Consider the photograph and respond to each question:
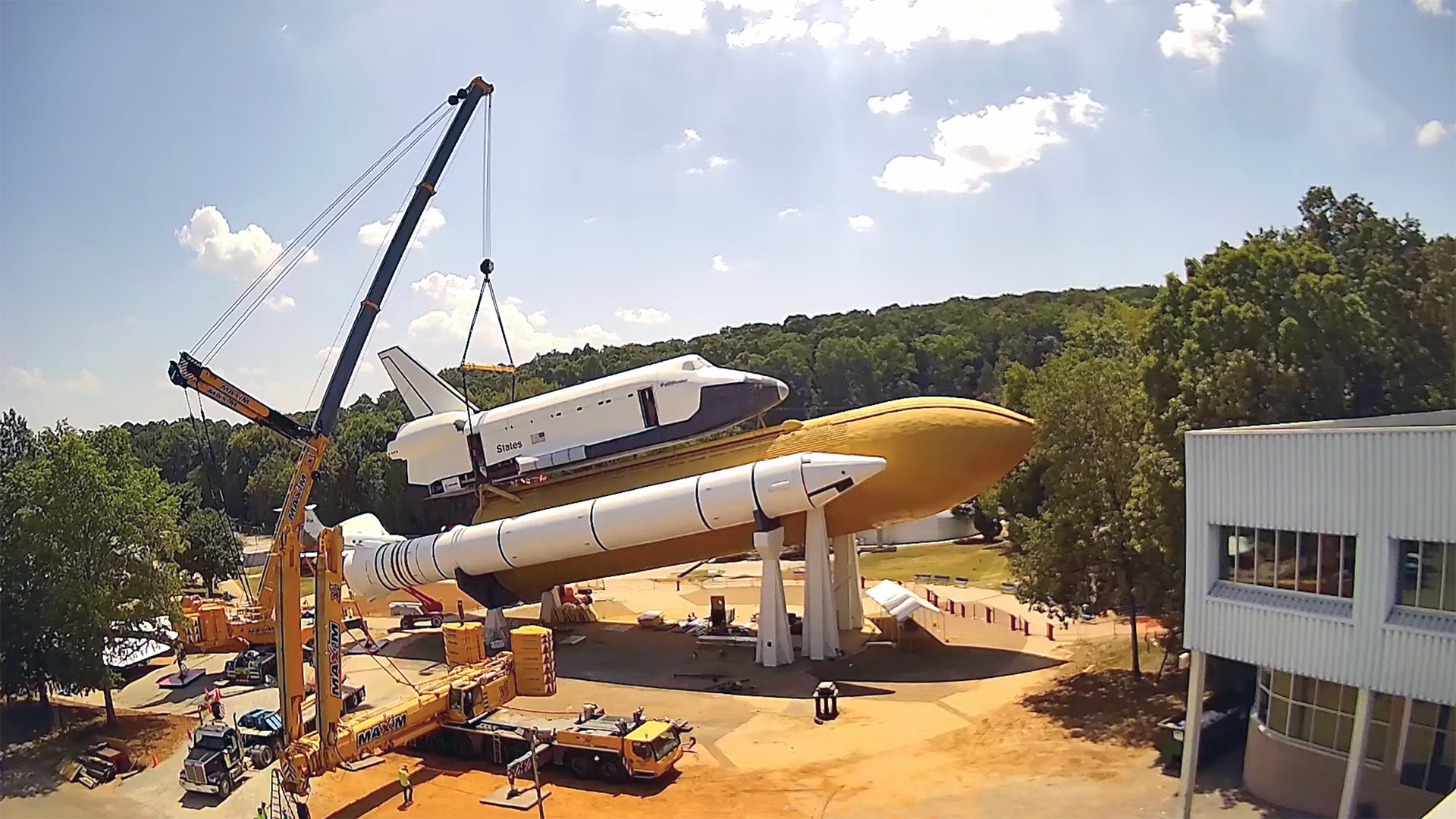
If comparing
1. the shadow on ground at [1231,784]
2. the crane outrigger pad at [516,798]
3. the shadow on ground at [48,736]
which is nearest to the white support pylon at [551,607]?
the shadow on ground at [48,736]

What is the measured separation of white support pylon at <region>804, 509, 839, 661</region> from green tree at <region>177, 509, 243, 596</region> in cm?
3439

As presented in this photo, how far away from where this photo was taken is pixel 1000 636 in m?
33.8

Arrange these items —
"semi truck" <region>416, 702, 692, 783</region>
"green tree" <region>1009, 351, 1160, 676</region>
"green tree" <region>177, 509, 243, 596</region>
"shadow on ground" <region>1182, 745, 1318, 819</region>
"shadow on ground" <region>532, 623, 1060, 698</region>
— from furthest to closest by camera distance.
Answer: "green tree" <region>177, 509, 243, 596</region>
"shadow on ground" <region>532, 623, 1060, 698</region>
"green tree" <region>1009, 351, 1160, 676</region>
"semi truck" <region>416, 702, 692, 783</region>
"shadow on ground" <region>1182, 745, 1318, 819</region>

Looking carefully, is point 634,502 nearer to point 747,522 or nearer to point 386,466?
point 747,522

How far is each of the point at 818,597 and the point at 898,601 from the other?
3.29 m

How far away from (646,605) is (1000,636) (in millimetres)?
17611

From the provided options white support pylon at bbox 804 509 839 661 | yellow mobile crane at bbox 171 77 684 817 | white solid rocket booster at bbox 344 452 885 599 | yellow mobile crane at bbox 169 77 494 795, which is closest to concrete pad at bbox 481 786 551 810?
yellow mobile crane at bbox 171 77 684 817

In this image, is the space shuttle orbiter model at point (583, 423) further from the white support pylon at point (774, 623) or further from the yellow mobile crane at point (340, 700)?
the yellow mobile crane at point (340, 700)

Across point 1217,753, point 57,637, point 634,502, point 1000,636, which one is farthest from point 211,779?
point 1000,636

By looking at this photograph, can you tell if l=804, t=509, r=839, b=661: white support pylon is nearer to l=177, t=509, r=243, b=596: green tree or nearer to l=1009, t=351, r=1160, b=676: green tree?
l=1009, t=351, r=1160, b=676: green tree

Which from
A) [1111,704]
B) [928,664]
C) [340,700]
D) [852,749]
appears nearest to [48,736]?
[340,700]

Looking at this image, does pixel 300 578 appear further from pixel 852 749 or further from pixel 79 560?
pixel 852 749

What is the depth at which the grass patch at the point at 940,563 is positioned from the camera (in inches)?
1884

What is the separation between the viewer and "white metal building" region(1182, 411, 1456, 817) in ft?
45.8
